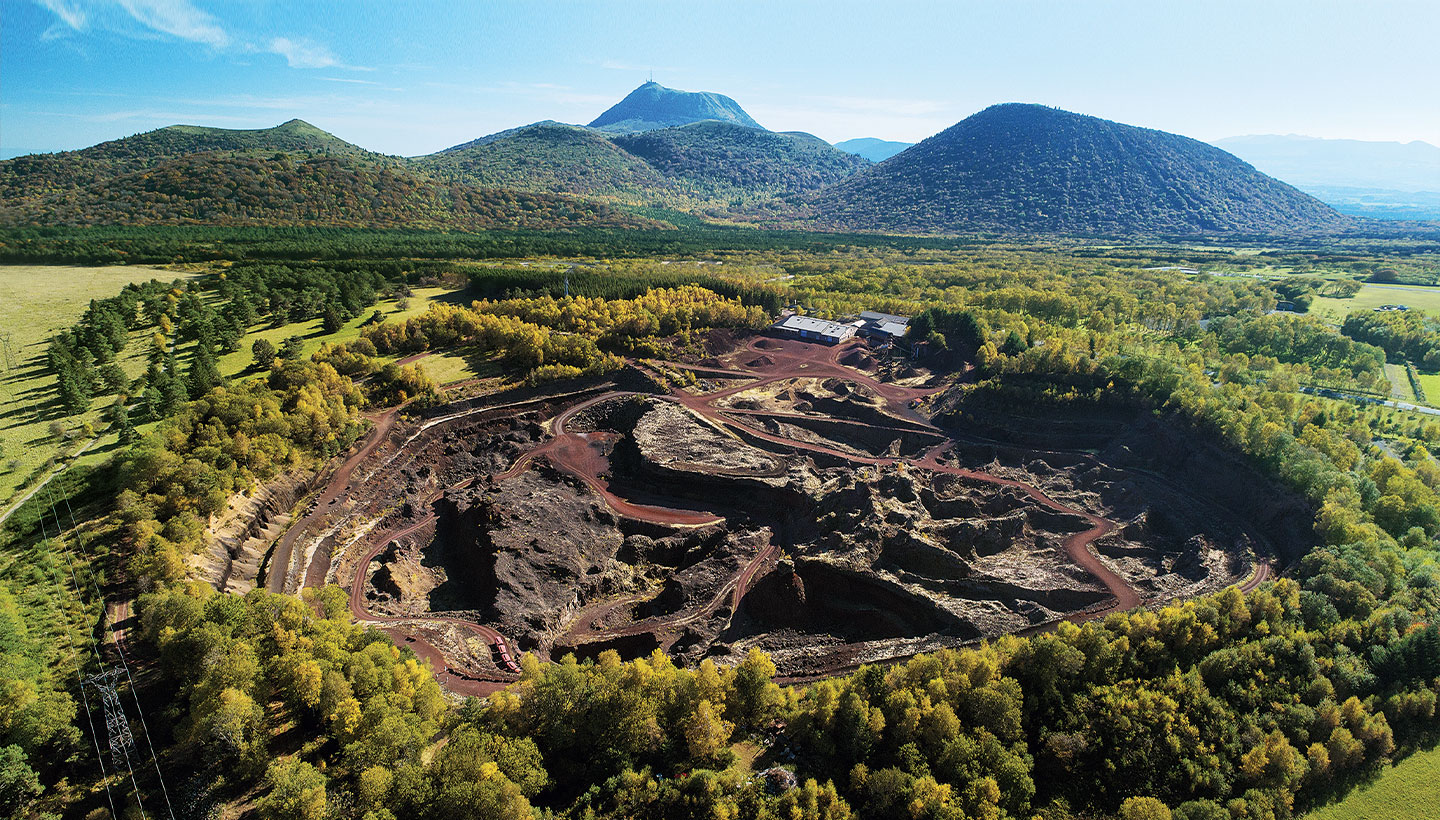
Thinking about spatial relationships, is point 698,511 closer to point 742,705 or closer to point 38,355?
point 742,705

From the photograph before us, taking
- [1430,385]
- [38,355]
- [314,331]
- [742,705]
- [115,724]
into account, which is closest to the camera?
[115,724]

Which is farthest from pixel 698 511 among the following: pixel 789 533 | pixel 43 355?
pixel 43 355

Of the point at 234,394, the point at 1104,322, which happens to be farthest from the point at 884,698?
the point at 1104,322

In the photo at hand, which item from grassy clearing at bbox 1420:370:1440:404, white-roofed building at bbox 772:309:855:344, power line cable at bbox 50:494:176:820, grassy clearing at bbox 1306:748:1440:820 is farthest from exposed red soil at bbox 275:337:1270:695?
grassy clearing at bbox 1420:370:1440:404

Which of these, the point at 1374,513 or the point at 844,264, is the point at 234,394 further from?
the point at 844,264

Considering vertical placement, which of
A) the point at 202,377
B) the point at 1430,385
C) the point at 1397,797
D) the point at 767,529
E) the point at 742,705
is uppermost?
the point at 202,377

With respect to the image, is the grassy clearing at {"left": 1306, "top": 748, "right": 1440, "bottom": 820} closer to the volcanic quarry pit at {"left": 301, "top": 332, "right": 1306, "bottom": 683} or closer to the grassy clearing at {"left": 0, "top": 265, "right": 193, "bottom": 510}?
the volcanic quarry pit at {"left": 301, "top": 332, "right": 1306, "bottom": 683}

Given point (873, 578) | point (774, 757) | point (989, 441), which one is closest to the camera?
point (774, 757)

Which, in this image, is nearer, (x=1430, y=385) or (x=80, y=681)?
(x=80, y=681)
